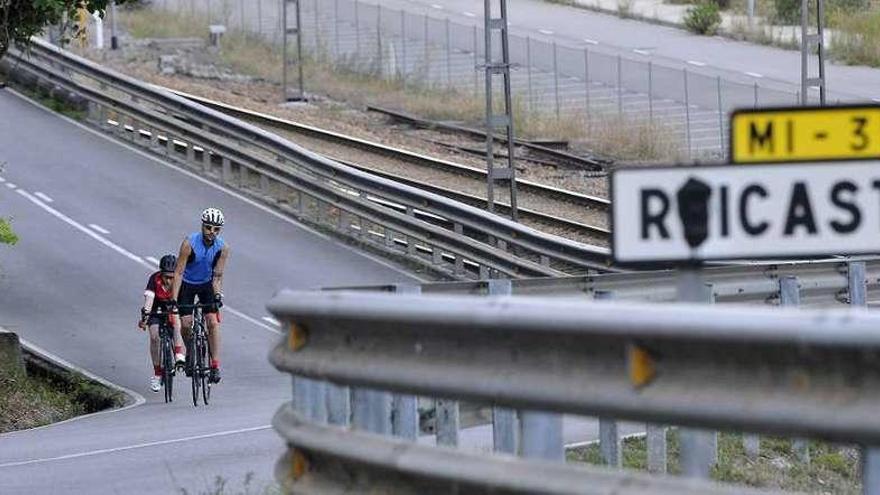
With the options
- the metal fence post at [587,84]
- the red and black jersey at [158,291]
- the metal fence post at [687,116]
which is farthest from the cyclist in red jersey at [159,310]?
the metal fence post at [587,84]

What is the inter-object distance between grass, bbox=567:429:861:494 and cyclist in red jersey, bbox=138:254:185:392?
6198 mm

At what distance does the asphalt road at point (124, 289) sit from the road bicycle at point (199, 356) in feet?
0.65

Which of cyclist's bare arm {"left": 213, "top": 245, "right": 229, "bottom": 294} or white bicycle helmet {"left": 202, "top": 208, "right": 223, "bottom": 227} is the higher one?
white bicycle helmet {"left": 202, "top": 208, "right": 223, "bottom": 227}

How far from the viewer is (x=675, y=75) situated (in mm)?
49375

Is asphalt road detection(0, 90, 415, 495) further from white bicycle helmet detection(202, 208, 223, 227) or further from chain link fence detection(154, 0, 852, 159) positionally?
chain link fence detection(154, 0, 852, 159)

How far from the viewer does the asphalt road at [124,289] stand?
12.3 meters

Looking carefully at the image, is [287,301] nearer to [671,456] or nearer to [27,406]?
[671,456]

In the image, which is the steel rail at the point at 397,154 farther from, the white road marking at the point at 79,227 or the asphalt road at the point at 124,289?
the white road marking at the point at 79,227

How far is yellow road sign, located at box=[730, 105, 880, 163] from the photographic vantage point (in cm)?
583

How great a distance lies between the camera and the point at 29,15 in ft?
64.7

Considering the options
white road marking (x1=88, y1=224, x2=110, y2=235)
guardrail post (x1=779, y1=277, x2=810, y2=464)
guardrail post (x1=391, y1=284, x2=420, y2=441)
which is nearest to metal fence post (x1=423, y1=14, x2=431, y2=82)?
white road marking (x1=88, y1=224, x2=110, y2=235)

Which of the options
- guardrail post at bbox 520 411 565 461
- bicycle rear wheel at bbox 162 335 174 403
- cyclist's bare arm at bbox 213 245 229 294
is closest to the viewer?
guardrail post at bbox 520 411 565 461

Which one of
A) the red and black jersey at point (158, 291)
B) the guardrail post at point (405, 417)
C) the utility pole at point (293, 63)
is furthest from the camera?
the utility pole at point (293, 63)

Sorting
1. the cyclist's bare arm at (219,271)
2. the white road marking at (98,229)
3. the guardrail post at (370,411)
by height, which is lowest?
the white road marking at (98,229)
